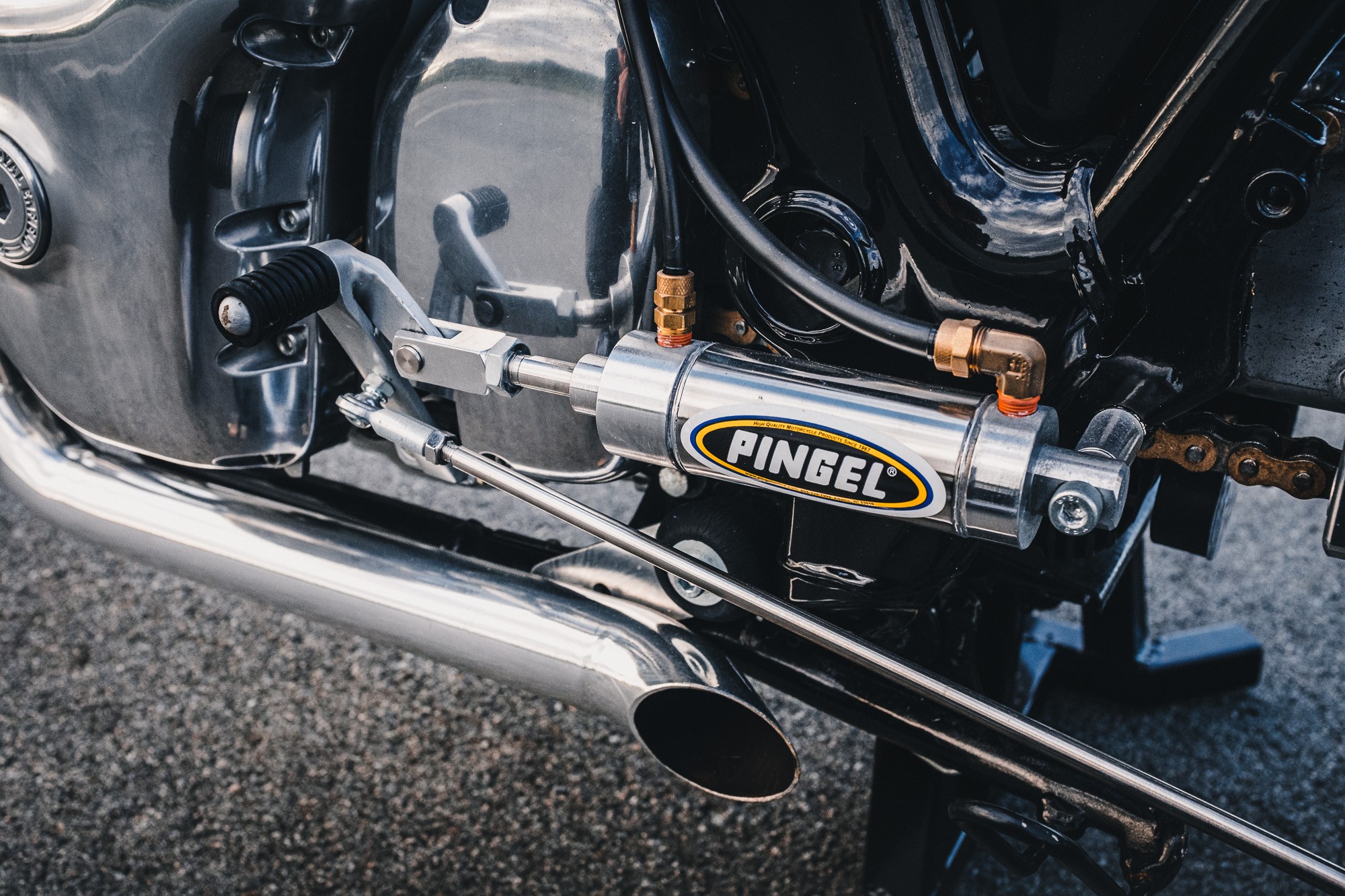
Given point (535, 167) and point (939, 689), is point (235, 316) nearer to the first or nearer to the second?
point (535, 167)

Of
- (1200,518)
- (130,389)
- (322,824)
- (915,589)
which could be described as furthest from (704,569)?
(322,824)

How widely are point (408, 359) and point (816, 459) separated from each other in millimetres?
303

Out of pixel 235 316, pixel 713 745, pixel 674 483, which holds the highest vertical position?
pixel 235 316

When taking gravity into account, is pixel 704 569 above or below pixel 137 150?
below

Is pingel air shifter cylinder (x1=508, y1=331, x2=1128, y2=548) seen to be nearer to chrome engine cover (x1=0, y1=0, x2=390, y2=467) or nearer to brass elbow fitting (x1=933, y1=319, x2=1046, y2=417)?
brass elbow fitting (x1=933, y1=319, x2=1046, y2=417)

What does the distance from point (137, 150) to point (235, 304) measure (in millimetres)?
197

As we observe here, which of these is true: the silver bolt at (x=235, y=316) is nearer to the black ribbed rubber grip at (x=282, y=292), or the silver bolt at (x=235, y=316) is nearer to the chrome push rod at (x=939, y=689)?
the black ribbed rubber grip at (x=282, y=292)

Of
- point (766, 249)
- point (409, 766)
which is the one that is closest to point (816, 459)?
point (766, 249)

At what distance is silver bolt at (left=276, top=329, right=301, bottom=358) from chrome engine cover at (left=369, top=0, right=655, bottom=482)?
0.36 feet

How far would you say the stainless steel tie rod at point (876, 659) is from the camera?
2.05ft

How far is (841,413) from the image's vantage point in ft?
1.99

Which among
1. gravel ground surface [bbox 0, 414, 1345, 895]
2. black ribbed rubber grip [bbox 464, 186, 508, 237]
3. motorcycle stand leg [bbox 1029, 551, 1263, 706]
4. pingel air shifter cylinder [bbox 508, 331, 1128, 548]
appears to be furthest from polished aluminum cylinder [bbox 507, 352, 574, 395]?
motorcycle stand leg [bbox 1029, 551, 1263, 706]

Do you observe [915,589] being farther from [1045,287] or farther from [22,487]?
[22,487]

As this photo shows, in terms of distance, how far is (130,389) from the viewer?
88cm
